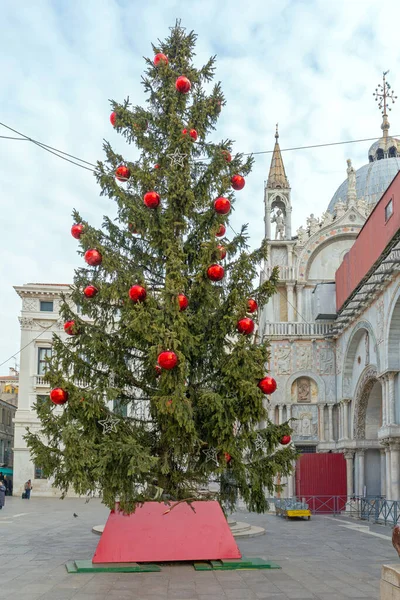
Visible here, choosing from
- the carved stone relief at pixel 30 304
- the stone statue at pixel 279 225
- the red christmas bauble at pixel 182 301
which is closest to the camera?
the red christmas bauble at pixel 182 301

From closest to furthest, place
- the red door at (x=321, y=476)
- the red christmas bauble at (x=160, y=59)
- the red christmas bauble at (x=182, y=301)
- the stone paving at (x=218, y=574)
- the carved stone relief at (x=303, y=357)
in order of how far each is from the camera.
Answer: the stone paving at (x=218, y=574), the red christmas bauble at (x=182, y=301), the red christmas bauble at (x=160, y=59), the red door at (x=321, y=476), the carved stone relief at (x=303, y=357)

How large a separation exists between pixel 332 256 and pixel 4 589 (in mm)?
26619

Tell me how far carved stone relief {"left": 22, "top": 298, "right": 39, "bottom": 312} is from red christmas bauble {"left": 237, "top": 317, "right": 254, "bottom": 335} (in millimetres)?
33618

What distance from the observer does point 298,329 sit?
31.6m

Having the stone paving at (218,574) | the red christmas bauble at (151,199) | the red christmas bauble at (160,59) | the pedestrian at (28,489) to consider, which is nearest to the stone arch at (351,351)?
the stone paving at (218,574)

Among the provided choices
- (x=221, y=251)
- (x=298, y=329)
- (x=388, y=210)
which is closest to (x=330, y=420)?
(x=298, y=329)

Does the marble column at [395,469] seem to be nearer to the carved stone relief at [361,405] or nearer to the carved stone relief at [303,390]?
the carved stone relief at [361,405]

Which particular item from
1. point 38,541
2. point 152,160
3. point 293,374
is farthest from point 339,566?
point 293,374

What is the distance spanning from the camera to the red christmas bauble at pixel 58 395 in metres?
11.1

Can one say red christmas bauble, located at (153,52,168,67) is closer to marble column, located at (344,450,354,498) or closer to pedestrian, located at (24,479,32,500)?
marble column, located at (344,450,354,498)

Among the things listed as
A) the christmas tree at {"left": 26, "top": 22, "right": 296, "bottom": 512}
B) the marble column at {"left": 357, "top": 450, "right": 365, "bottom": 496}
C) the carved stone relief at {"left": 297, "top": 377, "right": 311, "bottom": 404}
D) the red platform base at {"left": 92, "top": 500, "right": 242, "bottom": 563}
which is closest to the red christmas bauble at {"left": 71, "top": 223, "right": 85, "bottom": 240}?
the christmas tree at {"left": 26, "top": 22, "right": 296, "bottom": 512}

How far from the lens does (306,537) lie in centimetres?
1770

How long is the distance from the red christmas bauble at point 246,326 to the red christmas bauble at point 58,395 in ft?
10.5

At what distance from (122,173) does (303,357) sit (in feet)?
66.1
